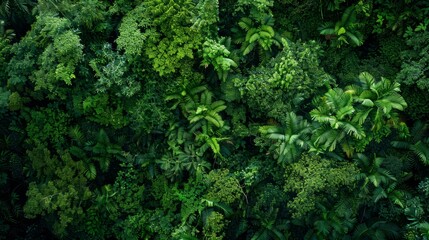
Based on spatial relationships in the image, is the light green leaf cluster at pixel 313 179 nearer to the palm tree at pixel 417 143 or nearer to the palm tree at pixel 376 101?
the palm tree at pixel 376 101

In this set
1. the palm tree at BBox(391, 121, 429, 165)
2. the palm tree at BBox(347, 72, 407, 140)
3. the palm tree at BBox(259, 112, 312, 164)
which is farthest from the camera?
the palm tree at BBox(391, 121, 429, 165)

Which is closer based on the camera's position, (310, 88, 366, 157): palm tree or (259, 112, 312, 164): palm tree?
(310, 88, 366, 157): palm tree

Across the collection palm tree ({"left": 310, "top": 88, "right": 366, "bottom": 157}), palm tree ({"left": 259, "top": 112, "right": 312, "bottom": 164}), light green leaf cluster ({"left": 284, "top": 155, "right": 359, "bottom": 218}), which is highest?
palm tree ({"left": 310, "top": 88, "right": 366, "bottom": 157})

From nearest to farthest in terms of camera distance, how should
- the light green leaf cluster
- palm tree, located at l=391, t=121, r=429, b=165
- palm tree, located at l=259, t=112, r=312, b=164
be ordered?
the light green leaf cluster
palm tree, located at l=259, t=112, r=312, b=164
palm tree, located at l=391, t=121, r=429, b=165

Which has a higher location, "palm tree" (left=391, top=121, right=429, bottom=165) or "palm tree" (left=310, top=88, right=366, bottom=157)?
"palm tree" (left=310, top=88, right=366, bottom=157)

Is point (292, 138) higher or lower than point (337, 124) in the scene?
lower

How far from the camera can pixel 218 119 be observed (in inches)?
335

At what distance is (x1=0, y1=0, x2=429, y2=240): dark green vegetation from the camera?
7895mm

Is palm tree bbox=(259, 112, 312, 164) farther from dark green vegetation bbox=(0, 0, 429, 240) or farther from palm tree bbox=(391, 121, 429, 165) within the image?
palm tree bbox=(391, 121, 429, 165)

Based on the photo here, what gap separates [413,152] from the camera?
834 cm

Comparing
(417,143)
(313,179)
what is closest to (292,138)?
(313,179)

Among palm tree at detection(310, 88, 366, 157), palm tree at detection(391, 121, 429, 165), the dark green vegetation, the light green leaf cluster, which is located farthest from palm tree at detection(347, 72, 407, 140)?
the light green leaf cluster

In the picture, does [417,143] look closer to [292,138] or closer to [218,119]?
[292,138]

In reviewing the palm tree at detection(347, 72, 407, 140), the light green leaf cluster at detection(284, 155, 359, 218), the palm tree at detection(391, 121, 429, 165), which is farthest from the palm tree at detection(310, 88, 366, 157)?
the palm tree at detection(391, 121, 429, 165)
